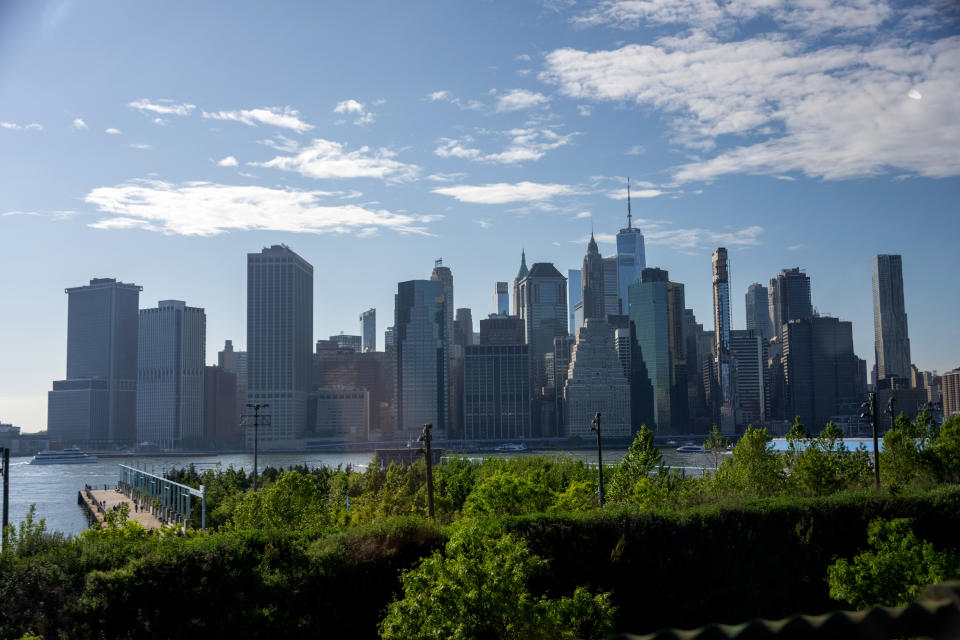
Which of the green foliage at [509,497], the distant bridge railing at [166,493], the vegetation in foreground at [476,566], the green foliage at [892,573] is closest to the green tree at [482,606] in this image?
the vegetation in foreground at [476,566]

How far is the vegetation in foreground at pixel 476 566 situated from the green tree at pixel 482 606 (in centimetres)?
3

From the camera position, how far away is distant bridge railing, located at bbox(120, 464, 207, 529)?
1836 inches

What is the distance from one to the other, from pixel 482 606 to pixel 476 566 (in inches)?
28.4

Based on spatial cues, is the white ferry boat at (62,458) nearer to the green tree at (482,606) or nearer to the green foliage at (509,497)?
the green foliage at (509,497)

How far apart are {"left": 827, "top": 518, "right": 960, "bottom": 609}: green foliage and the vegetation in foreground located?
0.21ft

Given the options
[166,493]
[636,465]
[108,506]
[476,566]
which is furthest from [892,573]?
[108,506]

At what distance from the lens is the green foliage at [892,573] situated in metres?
18.2

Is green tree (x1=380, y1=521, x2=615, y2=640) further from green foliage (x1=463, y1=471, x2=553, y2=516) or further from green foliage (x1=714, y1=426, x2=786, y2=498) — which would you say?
green foliage (x1=714, y1=426, x2=786, y2=498)

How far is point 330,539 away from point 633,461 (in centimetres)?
2589

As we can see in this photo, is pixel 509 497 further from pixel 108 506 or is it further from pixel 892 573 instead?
pixel 108 506

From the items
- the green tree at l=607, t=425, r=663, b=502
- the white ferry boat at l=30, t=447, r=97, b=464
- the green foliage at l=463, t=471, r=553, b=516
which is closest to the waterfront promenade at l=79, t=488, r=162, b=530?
the green tree at l=607, t=425, r=663, b=502

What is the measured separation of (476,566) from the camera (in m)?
14.3

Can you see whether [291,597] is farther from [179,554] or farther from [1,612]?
[1,612]

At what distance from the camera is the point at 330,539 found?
67.4 ft
